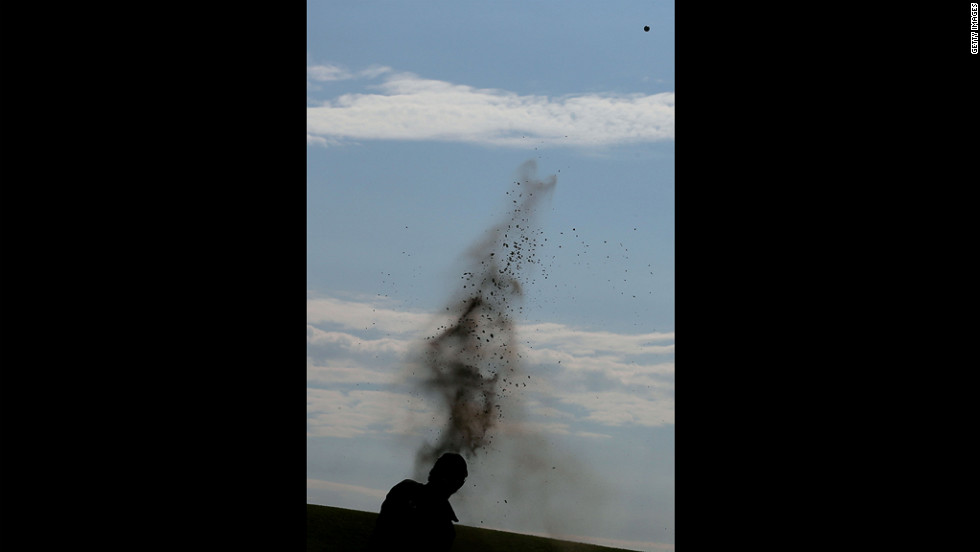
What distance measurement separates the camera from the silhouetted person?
9.49 feet

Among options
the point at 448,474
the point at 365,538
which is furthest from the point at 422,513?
the point at 365,538

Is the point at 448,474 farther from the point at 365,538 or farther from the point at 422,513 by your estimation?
the point at 365,538

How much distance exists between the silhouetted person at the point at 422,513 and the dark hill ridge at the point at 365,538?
1380 millimetres

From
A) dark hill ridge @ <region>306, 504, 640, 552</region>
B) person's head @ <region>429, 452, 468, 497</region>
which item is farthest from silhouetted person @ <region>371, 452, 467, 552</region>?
dark hill ridge @ <region>306, 504, 640, 552</region>

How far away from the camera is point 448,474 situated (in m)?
3.17

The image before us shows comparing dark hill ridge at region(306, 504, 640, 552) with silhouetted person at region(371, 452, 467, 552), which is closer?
silhouetted person at region(371, 452, 467, 552)

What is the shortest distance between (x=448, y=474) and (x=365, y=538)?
5.45ft

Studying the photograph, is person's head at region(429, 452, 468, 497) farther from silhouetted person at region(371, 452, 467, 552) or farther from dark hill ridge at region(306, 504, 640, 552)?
dark hill ridge at region(306, 504, 640, 552)

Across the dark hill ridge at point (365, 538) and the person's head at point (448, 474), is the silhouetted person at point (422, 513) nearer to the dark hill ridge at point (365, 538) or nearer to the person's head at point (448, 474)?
the person's head at point (448, 474)
